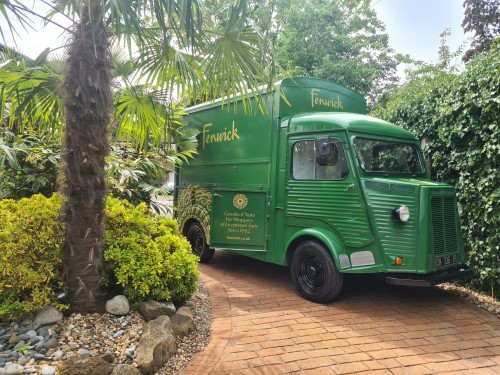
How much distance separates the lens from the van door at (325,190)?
14.7 feet

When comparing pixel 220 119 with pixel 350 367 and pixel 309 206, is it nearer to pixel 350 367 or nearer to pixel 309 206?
pixel 309 206

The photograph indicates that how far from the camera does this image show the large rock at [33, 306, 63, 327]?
10.2ft

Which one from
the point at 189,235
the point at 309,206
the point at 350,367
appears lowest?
the point at 350,367

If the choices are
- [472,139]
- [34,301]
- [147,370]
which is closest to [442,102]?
[472,139]

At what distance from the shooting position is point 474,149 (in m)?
5.00

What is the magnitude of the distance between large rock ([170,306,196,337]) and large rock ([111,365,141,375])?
80 centimetres

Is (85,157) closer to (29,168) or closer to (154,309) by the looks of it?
(154,309)

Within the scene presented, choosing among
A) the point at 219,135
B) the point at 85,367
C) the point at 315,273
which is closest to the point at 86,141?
the point at 85,367

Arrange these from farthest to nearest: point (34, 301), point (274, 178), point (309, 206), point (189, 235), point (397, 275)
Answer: point (189, 235) → point (274, 178) → point (309, 206) → point (397, 275) → point (34, 301)

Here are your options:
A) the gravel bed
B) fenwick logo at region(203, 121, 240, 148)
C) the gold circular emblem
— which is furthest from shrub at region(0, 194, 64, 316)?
fenwick logo at region(203, 121, 240, 148)

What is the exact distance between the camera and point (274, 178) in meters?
5.36

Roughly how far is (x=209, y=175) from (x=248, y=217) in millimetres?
1412

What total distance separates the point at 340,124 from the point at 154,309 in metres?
3.13

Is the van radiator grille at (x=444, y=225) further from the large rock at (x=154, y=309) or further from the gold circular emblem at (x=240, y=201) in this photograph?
the large rock at (x=154, y=309)
